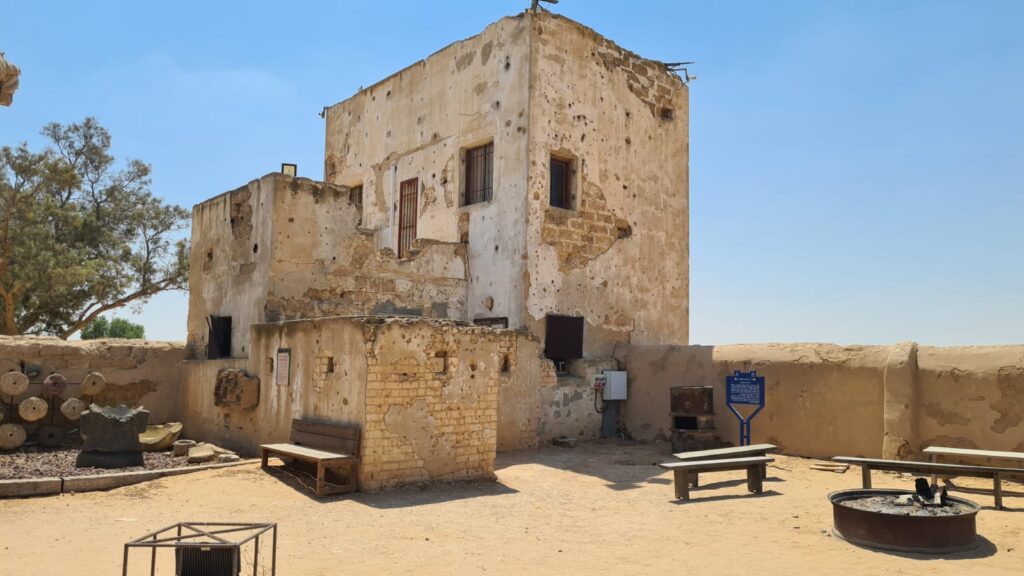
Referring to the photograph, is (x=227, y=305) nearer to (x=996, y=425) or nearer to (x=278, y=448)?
(x=278, y=448)

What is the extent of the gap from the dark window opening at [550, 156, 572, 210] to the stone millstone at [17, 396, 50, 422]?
921 centimetres

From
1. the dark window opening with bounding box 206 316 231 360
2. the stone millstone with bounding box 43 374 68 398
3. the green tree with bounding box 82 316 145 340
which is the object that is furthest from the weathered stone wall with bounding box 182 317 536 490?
the green tree with bounding box 82 316 145 340

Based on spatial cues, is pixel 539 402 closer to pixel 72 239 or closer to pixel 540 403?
pixel 540 403

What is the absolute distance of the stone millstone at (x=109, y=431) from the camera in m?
10.1

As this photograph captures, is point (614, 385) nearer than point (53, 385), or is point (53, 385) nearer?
→ point (53, 385)

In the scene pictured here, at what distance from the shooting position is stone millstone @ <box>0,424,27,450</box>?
11.3 metres

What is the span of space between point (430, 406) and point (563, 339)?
575 cm

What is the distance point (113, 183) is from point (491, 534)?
80.2 feet

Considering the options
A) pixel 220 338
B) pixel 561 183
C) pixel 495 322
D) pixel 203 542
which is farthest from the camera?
pixel 561 183

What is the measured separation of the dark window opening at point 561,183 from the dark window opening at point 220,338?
21.0 feet

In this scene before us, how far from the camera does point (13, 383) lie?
1151 centimetres

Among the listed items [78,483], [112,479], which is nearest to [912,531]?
[112,479]

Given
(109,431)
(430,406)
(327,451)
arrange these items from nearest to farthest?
1. (327,451)
2. (430,406)
3. (109,431)

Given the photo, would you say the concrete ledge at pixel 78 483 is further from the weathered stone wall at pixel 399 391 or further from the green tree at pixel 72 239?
the green tree at pixel 72 239
